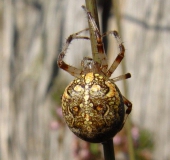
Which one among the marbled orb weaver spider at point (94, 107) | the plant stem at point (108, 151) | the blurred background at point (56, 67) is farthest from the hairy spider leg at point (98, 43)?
the blurred background at point (56, 67)

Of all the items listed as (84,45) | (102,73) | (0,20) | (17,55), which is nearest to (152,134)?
(84,45)

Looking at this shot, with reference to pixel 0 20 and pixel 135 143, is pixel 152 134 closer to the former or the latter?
pixel 135 143

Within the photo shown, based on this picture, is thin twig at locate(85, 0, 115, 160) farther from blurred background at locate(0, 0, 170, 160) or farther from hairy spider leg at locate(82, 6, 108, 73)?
blurred background at locate(0, 0, 170, 160)

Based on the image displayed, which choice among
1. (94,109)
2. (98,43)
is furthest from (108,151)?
(98,43)

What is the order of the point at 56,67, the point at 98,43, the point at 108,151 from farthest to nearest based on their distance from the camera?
the point at 56,67, the point at 98,43, the point at 108,151

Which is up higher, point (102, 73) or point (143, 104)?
point (102, 73)

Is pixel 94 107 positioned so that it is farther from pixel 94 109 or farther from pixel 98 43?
pixel 98 43
